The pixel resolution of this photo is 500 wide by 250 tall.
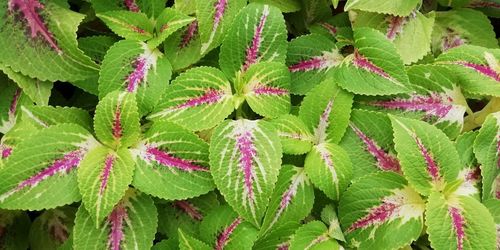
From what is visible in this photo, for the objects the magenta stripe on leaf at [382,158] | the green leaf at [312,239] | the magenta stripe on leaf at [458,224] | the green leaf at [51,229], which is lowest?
the green leaf at [51,229]

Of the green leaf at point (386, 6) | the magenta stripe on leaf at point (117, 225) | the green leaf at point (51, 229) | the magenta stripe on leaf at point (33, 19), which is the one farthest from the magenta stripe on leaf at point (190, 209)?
the green leaf at point (386, 6)

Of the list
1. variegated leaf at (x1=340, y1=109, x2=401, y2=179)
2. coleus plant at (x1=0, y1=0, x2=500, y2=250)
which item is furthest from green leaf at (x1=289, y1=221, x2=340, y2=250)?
variegated leaf at (x1=340, y1=109, x2=401, y2=179)

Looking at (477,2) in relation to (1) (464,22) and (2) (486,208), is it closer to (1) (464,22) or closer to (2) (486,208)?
(1) (464,22)

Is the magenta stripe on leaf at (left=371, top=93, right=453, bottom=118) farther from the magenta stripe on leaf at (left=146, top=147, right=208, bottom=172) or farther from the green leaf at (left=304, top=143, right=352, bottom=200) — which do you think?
the magenta stripe on leaf at (left=146, top=147, right=208, bottom=172)

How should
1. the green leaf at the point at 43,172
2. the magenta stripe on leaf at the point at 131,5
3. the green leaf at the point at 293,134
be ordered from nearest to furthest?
the green leaf at the point at 43,172 < the green leaf at the point at 293,134 < the magenta stripe on leaf at the point at 131,5

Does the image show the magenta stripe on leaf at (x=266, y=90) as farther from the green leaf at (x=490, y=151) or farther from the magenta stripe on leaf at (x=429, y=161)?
the green leaf at (x=490, y=151)
